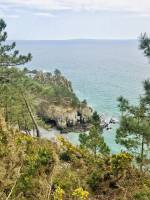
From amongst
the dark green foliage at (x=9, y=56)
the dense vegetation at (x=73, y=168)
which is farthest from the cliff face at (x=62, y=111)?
the dense vegetation at (x=73, y=168)

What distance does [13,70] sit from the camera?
30062mm

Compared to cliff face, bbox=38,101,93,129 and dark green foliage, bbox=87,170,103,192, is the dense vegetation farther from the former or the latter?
cliff face, bbox=38,101,93,129

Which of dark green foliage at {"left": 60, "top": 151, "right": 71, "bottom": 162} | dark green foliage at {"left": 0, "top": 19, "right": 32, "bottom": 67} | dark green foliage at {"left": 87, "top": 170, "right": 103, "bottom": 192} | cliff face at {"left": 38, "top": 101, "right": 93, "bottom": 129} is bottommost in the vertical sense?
cliff face at {"left": 38, "top": 101, "right": 93, "bottom": 129}

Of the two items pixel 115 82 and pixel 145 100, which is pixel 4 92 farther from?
pixel 115 82

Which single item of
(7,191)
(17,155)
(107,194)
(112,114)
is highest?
(17,155)

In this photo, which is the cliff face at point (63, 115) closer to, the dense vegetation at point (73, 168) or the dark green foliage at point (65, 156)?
the dense vegetation at point (73, 168)

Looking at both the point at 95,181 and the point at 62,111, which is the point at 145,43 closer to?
the point at 95,181

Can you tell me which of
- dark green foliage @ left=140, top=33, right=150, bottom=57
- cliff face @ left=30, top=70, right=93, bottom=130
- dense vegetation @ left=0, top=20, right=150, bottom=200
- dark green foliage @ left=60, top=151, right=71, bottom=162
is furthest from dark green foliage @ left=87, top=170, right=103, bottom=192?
cliff face @ left=30, top=70, right=93, bottom=130

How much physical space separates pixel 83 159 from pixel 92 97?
290ft

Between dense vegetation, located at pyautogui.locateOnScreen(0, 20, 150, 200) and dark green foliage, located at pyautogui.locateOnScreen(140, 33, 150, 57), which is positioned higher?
dark green foliage, located at pyautogui.locateOnScreen(140, 33, 150, 57)

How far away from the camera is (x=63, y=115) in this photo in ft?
235

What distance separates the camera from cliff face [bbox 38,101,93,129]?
71.1 m

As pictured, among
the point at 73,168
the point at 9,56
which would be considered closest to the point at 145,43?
the point at 73,168

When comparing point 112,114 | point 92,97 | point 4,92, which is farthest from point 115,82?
point 4,92
